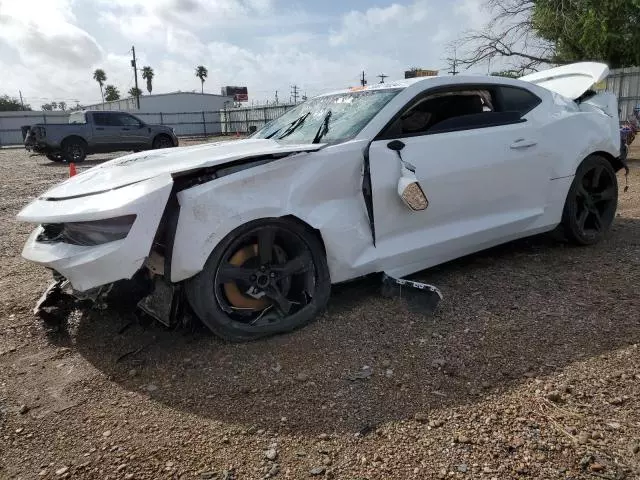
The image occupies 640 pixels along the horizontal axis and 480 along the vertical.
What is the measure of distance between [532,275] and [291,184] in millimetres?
2088

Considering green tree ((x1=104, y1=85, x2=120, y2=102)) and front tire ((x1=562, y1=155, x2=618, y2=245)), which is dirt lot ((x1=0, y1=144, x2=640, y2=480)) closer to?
front tire ((x1=562, y1=155, x2=618, y2=245))

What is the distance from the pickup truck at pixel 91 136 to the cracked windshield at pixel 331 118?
577 inches

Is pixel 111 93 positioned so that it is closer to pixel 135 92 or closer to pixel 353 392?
pixel 135 92

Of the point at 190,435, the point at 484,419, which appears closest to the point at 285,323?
the point at 190,435

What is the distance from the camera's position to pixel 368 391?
2.52 m

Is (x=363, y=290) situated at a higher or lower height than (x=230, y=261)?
lower

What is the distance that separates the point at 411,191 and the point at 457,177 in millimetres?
535

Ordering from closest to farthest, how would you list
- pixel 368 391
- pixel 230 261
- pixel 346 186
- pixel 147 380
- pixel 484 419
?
pixel 484 419 → pixel 368 391 → pixel 147 380 → pixel 230 261 → pixel 346 186

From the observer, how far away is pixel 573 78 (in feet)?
17.0

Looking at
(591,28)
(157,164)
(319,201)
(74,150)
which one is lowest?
(319,201)

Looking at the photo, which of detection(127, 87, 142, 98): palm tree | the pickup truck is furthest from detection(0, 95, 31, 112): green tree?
the pickup truck

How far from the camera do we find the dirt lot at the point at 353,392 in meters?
2.06

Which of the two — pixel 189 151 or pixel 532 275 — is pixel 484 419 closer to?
pixel 532 275

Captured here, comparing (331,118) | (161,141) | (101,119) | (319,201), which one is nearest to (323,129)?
(331,118)
